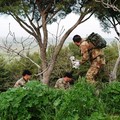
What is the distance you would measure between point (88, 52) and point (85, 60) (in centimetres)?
21

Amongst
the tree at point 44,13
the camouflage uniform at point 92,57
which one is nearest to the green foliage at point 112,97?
the camouflage uniform at point 92,57

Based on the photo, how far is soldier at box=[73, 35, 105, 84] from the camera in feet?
26.8

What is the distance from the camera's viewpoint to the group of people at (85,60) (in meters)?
8.20

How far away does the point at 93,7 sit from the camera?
17.0 metres

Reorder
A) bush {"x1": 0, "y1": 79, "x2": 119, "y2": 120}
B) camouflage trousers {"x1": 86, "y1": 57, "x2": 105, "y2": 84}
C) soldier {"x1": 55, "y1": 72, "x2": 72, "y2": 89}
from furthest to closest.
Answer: camouflage trousers {"x1": 86, "y1": 57, "x2": 105, "y2": 84}, soldier {"x1": 55, "y1": 72, "x2": 72, "y2": 89}, bush {"x1": 0, "y1": 79, "x2": 119, "y2": 120}

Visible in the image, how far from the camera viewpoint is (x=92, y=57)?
8.75 meters

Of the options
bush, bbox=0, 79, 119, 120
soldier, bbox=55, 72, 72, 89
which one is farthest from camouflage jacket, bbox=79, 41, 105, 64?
bush, bbox=0, 79, 119, 120

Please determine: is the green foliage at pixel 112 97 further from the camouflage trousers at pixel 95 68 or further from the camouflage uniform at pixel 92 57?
the camouflage trousers at pixel 95 68

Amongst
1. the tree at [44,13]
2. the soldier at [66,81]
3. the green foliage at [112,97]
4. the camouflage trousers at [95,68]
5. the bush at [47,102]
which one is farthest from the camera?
the tree at [44,13]

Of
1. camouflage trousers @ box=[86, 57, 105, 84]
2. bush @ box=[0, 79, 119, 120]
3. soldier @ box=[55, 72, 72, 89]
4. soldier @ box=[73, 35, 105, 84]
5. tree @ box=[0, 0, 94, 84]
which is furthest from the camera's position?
tree @ box=[0, 0, 94, 84]

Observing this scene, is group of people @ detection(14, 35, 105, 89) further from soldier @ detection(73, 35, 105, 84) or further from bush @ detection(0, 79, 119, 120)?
bush @ detection(0, 79, 119, 120)

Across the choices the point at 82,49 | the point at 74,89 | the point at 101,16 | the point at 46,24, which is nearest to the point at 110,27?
the point at 101,16

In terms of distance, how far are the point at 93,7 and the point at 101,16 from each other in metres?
0.76

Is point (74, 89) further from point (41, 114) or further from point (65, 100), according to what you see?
point (41, 114)
